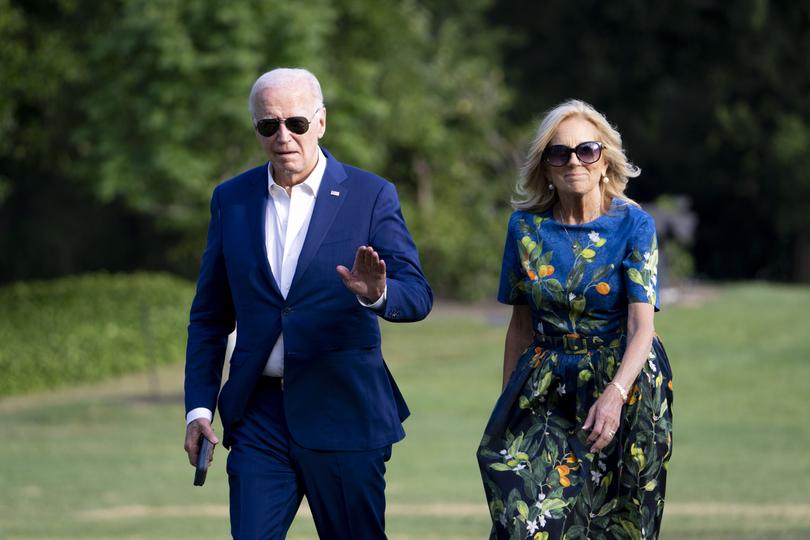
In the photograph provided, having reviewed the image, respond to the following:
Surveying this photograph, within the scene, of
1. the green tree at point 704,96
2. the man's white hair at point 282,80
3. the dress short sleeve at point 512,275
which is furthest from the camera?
the green tree at point 704,96

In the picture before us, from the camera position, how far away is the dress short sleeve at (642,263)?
495 centimetres

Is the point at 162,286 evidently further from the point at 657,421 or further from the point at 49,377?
the point at 657,421

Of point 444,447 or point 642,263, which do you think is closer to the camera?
point 642,263

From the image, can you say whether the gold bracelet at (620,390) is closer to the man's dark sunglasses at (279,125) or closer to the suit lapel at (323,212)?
the suit lapel at (323,212)

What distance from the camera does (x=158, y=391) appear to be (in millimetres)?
21453

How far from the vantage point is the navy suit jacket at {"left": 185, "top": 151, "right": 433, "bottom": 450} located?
193 inches

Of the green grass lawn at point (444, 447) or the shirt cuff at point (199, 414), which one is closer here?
the shirt cuff at point (199, 414)

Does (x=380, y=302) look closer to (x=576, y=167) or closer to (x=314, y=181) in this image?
(x=314, y=181)

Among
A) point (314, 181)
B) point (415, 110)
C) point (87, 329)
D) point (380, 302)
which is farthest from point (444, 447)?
point (415, 110)

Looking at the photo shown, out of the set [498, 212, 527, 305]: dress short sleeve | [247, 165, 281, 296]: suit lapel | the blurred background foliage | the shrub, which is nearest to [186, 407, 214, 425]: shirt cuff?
[247, 165, 281, 296]: suit lapel

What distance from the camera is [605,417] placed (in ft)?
15.8

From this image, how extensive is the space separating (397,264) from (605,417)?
0.78 meters

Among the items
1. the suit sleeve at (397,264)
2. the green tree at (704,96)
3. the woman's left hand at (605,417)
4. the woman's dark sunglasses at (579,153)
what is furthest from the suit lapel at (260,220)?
the green tree at (704,96)

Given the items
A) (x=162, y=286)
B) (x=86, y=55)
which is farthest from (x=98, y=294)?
(x=86, y=55)
